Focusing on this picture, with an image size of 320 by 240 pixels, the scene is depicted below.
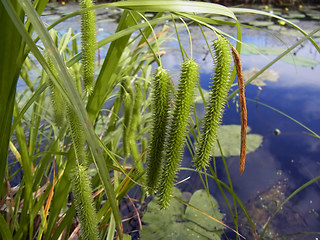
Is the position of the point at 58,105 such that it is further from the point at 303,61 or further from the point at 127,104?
the point at 303,61

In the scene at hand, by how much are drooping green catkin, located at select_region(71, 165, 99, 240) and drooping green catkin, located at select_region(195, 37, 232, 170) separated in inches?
9.6

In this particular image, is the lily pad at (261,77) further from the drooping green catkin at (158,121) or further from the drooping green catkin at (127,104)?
the drooping green catkin at (158,121)

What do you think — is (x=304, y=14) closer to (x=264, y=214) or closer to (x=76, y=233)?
(x=264, y=214)

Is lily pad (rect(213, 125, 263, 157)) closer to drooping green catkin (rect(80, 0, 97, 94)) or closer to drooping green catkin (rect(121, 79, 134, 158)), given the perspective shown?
drooping green catkin (rect(121, 79, 134, 158))

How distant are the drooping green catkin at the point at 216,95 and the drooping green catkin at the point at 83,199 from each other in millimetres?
243

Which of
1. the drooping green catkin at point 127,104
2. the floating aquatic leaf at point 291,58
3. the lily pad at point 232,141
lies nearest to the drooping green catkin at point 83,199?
the drooping green catkin at point 127,104

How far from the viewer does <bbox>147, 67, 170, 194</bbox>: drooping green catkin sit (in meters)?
0.53

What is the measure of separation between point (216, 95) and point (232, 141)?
1865 mm

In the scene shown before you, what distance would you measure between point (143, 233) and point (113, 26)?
4.69m

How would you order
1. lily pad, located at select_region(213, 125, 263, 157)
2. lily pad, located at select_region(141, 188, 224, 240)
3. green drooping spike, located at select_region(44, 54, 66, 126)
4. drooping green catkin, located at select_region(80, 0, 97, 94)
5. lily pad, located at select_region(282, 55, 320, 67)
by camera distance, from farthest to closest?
lily pad, located at select_region(282, 55, 320, 67) → lily pad, located at select_region(213, 125, 263, 157) → lily pad, located at select_region(141, 188, 224, 240) → green drooping spike, located at select_region(44, 54, 66, 126) → drooping green catkin, located at select_region(80, 0, 97, 94)

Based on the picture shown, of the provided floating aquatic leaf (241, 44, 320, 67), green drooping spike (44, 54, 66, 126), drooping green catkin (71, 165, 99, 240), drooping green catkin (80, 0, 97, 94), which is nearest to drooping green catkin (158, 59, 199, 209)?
drooping green catkin (71, 165, 99, 240)

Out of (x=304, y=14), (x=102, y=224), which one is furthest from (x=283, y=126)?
(x=304, y=14)

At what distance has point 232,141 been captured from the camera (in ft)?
7.57

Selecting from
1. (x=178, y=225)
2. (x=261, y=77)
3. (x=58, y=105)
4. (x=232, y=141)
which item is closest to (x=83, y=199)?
(x=58, y=105)
